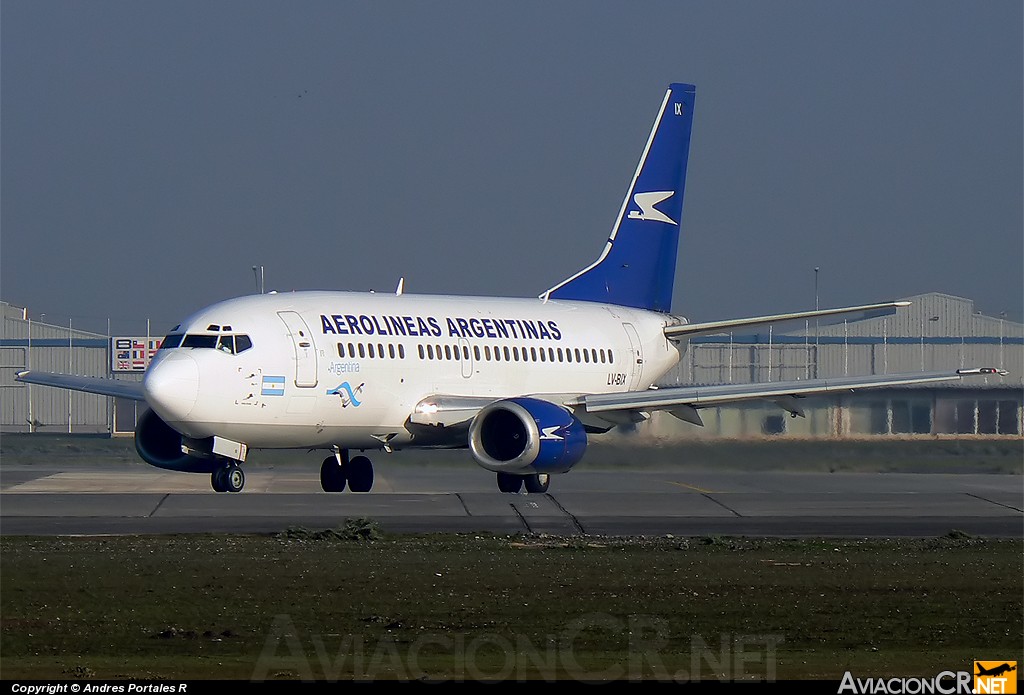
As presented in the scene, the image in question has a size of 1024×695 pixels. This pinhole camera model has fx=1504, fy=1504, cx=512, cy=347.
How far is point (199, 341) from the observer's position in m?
24.5

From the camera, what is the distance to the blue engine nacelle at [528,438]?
25.5m

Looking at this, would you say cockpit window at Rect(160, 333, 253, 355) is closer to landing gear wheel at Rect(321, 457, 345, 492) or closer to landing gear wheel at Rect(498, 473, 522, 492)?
landing gear wheel at Rect(321, 457, 345, 492)

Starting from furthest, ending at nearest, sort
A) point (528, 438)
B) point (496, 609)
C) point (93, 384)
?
point (93, 384) → point (528, 438) → point (496, 609)

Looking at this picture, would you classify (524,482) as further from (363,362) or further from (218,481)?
(218,481)

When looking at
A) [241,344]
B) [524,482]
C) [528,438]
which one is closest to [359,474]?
[524,482]

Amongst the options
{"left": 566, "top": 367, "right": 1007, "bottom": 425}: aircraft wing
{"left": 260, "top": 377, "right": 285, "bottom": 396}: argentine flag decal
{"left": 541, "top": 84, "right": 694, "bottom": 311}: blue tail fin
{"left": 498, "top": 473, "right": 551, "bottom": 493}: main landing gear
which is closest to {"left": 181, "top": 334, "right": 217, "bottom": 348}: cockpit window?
{"left": 260, "top": 377, "right": 285, "bottom": 396}: argentine flag decal

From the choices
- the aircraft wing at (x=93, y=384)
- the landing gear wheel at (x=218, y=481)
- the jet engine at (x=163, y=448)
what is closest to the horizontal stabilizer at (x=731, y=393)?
the landing gear wheel at (x=218, y=481)

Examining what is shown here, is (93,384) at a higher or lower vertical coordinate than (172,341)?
lower

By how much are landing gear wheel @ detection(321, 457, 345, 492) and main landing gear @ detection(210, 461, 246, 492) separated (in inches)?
104

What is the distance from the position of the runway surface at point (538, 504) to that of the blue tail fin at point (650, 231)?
4689 mm

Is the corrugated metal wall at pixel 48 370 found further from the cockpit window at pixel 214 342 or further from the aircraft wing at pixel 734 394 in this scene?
the aircraft wing at pixel 734 394

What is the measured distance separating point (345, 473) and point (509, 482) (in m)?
3.13

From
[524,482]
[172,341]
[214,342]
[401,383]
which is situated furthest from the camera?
[524,482]

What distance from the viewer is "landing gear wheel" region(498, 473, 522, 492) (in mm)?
27547
